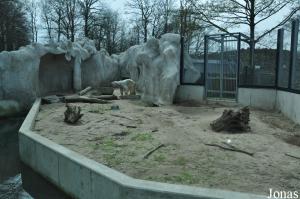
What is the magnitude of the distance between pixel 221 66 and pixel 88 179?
902 cm

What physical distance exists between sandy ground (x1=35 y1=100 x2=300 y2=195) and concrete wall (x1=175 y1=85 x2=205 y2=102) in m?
2.93

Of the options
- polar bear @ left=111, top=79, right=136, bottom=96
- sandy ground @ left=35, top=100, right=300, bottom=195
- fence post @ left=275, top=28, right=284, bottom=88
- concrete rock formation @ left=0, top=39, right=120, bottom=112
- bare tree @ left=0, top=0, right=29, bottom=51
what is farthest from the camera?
bare tree @ left=0, top=0, right=29, bottom=51

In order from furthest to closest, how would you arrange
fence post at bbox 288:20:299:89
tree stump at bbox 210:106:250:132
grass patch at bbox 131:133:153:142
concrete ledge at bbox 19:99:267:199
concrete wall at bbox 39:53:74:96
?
concrete wall at bbox 39:53:74:96
fence post at bbox 288:20:299:89
tree stump at bbox 210:106:250:132
grass patch at bbox 131:133:153:142
concrete ledge at bbox 19:99:267:199

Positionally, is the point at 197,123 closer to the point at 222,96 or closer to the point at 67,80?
the point at 222,96

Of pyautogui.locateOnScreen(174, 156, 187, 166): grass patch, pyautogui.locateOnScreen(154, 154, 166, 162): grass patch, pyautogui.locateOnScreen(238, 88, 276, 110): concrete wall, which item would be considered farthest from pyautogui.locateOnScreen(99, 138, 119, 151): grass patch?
pyautogui.locateOnScreen(238, 88, 276, 110): concrete wall

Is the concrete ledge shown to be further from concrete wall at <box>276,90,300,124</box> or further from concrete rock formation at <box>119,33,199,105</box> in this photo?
concrete rock formation at <box>119,33,199,105</box>

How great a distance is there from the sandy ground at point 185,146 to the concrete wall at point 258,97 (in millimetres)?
1150

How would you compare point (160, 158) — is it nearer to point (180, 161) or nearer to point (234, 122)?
point (180, 161)

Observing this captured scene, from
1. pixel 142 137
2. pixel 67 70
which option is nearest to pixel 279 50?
pixel 142 137

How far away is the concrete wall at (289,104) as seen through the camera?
9586 mm

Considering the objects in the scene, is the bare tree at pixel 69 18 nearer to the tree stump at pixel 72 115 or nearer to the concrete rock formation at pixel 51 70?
the concrete rock formation at pixel 51 70

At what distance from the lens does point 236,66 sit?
43.8 feet

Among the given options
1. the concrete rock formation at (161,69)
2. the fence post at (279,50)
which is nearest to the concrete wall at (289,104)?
the fence post at (279,50)

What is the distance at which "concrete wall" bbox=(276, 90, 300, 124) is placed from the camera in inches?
377
